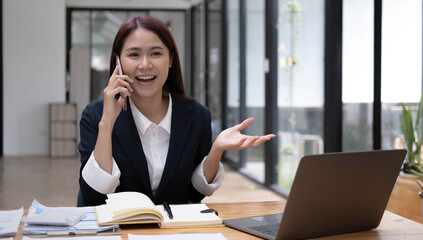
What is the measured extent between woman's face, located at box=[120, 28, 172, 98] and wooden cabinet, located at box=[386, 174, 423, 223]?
177 cm

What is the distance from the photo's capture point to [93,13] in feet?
33.8

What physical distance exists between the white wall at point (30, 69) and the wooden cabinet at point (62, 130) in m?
0.30

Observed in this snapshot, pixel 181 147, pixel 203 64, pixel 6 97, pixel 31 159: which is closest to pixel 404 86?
pixel 181 147

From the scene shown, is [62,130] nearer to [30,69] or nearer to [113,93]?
→ [30,69]

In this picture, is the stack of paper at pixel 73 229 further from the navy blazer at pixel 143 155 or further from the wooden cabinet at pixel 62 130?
the wooden cabinet at pixel 62 130

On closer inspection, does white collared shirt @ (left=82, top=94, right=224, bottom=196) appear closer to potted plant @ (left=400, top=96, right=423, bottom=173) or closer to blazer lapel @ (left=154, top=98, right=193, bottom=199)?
blazer lapel @ (left=154, top=98, right=193, bottom=199)

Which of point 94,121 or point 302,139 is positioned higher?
point 94,121

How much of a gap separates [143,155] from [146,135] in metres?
0.14

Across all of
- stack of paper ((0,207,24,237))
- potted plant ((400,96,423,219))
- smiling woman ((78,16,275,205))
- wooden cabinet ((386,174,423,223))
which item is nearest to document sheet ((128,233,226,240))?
stack of paper ((0,207,24,237))

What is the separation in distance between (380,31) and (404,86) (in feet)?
1.34

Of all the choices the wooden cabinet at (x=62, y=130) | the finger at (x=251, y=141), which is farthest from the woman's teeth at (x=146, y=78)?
the wooden cabinet at (x=62, y=130)

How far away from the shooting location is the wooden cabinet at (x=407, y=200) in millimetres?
3061

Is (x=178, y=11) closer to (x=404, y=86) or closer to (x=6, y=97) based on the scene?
(x=6, y=97)

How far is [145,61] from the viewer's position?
1.97 m
